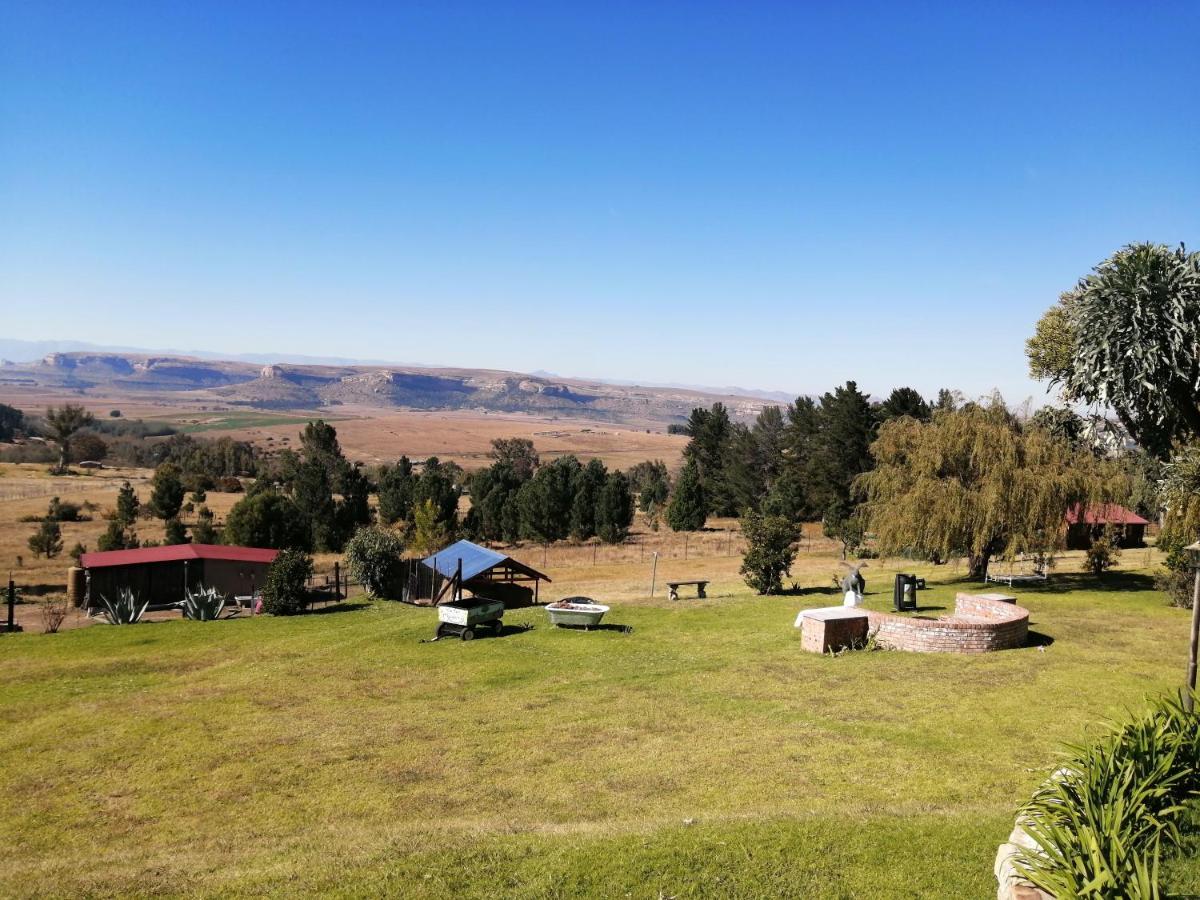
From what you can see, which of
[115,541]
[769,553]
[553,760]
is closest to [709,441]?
[115,541]

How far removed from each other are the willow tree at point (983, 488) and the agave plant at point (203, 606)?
2300 cm

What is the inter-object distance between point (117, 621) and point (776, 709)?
23242mm

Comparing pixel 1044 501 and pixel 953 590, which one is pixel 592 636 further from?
pixel 1044 501

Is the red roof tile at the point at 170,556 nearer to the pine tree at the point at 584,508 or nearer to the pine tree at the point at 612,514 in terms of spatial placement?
the pine tree at the point at 584,508

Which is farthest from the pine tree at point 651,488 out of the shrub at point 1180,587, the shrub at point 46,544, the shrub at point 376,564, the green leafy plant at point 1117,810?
the green leafy plant at point 1117,810

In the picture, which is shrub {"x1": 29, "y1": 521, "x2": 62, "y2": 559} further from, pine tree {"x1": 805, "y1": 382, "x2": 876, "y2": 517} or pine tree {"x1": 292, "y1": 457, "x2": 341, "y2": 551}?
pine tree {"x1": 805, "y1": 382, "x2": 876, "y2": 517}

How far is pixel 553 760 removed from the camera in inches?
507

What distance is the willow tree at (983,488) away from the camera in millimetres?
25781

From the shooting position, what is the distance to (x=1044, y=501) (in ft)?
84.3

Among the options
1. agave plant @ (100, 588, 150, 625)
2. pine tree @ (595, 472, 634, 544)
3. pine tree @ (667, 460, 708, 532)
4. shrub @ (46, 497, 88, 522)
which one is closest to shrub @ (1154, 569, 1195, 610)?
agave plant @ (100, 588, 150, 625)

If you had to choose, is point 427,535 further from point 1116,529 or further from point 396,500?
point 1116,529

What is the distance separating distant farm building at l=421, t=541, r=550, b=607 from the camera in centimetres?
2823

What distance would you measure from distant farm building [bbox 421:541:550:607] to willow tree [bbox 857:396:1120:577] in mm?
12665

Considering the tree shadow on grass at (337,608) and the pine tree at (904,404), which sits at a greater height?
the pine tree at (904,404)
